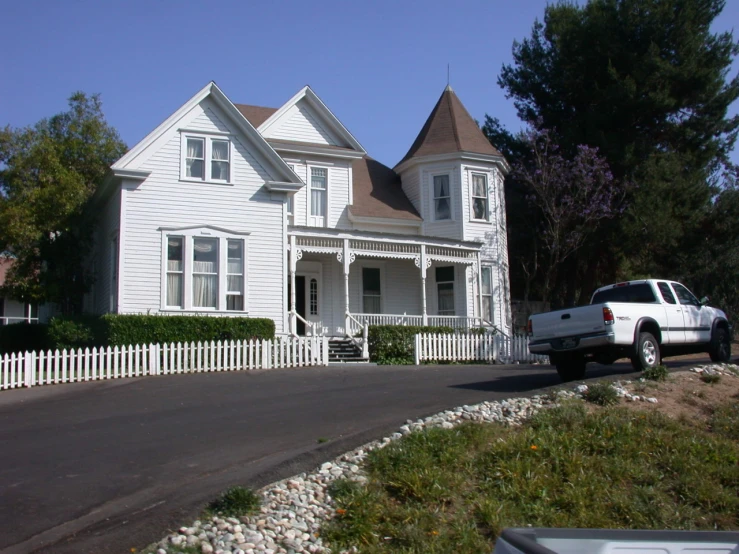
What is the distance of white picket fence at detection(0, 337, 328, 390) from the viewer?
1625cm

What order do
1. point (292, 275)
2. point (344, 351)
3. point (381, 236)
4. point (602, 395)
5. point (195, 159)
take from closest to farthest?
1. point (602, 395)
2. point (195, 159)
3. point (344, 351)
4. point (292, 275)
5. point (381, 236)

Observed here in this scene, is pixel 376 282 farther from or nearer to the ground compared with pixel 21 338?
farther from the ground

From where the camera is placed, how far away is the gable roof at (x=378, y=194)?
91.2ft

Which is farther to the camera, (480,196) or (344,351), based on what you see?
(480,196)

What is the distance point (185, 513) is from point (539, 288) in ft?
93.7

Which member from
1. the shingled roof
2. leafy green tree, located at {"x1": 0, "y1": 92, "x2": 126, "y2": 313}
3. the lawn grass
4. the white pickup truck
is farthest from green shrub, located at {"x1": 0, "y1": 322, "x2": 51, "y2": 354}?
the lawn grass

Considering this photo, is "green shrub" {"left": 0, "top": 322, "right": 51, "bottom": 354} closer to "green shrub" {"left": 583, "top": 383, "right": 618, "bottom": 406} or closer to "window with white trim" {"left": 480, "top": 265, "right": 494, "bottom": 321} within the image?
"window with white trim" {"left": 480, "top": 265, "right": 494, "bottom": 321}

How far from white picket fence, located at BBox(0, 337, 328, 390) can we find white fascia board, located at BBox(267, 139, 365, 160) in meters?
8.72

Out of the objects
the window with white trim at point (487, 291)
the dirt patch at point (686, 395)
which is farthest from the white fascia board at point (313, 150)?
the dirt patch at point (686, 395)

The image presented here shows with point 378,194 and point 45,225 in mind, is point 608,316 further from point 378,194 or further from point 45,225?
point 45,225

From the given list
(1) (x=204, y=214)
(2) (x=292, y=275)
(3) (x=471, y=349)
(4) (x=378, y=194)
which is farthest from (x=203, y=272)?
(4) (x=378, y=194)

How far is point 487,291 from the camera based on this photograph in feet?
93.5

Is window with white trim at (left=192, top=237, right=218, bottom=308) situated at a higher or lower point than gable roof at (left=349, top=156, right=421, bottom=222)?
lower

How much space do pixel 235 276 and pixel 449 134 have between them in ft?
37.0
